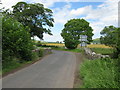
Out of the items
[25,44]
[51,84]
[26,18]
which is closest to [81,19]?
[26,18]

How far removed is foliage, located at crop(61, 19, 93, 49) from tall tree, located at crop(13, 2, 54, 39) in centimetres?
577

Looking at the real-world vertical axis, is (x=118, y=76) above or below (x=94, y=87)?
above

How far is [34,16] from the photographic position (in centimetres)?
3675

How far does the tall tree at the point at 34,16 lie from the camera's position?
34.3 m

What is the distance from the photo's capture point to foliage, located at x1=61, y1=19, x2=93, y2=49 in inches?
1601

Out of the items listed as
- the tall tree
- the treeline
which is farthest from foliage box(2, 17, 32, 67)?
the tall tree

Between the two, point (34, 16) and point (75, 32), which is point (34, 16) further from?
point (75, 32)

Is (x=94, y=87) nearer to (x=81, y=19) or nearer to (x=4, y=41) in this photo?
(x=4, y=41)

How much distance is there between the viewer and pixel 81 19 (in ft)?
148

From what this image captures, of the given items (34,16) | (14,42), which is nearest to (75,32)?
(34,16)

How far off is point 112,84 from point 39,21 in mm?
34625

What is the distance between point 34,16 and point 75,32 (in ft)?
43.2

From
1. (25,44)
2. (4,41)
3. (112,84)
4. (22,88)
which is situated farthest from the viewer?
(25,44)

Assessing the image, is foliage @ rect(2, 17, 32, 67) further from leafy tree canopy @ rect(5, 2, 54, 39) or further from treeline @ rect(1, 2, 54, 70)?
leafy tree canopy @ rect(5, 2, 54, 39)
